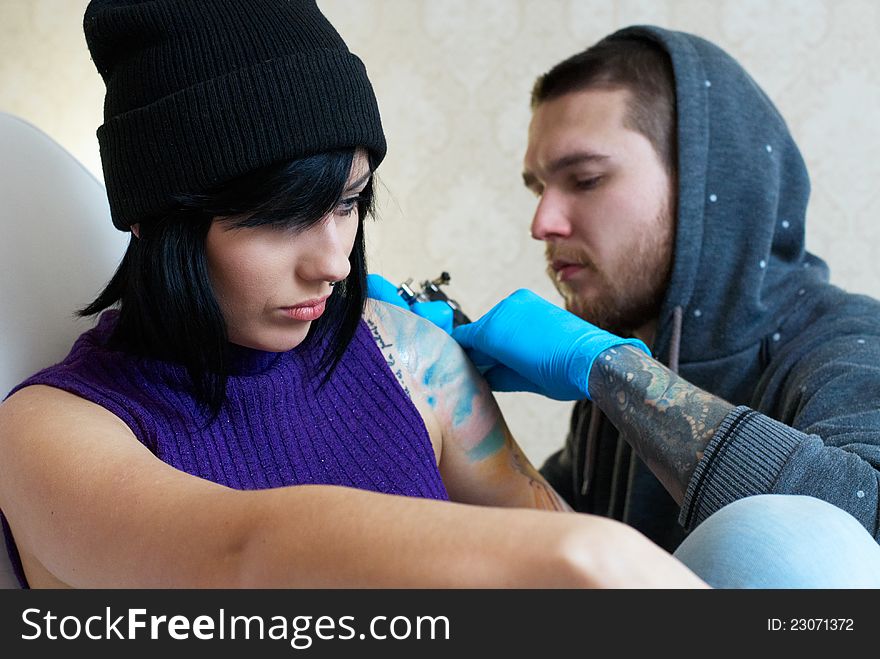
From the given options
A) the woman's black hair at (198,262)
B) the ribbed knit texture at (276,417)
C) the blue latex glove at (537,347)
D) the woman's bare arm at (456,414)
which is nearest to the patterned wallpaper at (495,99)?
the blue latex glove at (537,347)

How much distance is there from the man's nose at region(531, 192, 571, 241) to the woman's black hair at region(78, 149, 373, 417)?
70 cm

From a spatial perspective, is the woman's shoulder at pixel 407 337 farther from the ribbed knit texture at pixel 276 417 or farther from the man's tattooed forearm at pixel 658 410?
the man's tattooed forearm at pixel 658 410

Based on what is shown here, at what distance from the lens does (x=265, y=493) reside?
0.58 metres

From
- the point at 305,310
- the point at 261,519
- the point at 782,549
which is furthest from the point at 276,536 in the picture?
the point at 305,310

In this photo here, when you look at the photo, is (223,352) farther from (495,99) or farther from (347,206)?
(495,99)

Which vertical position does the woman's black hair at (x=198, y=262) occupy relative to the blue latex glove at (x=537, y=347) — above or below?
above

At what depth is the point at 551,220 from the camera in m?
1.69

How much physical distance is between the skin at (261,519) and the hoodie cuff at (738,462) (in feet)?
1.17

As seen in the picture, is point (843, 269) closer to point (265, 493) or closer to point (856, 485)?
point (856, 485)

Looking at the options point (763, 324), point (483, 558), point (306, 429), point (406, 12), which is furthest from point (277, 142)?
point (406, 12)

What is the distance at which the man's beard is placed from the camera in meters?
1.65

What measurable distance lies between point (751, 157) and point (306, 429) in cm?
100

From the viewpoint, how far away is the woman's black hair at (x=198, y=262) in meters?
0.88

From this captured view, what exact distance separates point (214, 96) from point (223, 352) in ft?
0.87
